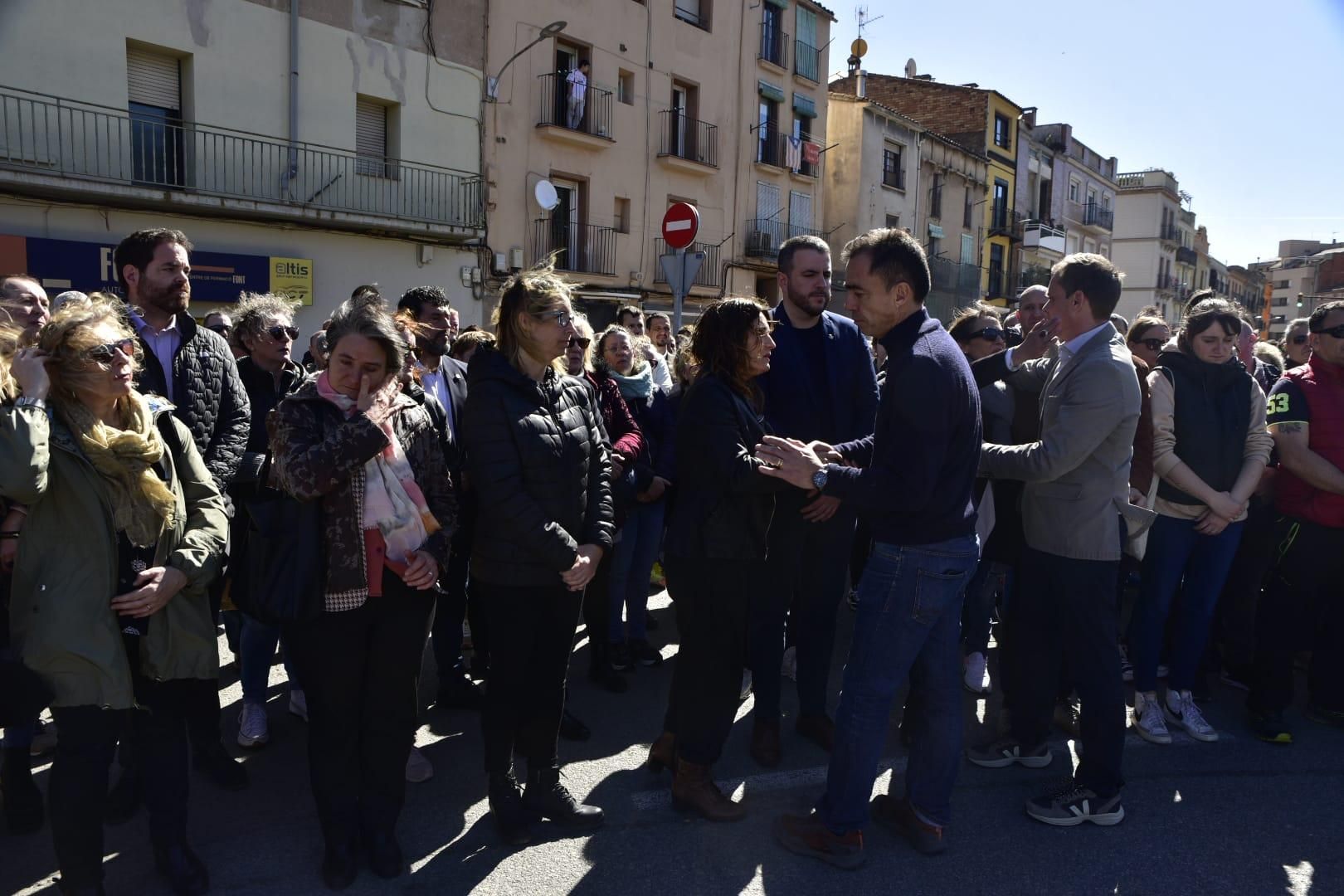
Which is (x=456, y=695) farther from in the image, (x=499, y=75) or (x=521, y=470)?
(x=499, y=75)

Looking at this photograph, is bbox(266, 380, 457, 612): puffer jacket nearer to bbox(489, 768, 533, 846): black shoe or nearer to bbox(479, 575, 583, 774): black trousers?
bbox(479, 575, 583, 774): black trousers

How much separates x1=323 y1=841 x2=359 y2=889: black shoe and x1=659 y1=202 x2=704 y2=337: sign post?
667 cm

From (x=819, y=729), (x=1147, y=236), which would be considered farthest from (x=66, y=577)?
(x=1147, y=236)

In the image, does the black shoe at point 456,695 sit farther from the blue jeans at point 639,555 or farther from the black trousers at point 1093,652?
the black trousers at point 1093,652

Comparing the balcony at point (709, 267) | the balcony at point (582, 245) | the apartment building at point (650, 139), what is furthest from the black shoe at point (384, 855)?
the balcony at point (709, 267)

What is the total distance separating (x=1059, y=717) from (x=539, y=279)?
3.33m

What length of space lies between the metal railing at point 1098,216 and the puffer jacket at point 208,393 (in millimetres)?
47653

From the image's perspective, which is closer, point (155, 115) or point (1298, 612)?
point (1298, 612)

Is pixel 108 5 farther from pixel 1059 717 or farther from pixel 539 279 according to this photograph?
pixel 1059 717

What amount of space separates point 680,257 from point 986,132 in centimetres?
2986

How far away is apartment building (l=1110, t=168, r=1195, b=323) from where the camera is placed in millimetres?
52594

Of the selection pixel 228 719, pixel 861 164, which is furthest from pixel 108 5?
pixel 861 164

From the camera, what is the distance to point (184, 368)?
3.69m

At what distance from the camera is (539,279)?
3.19 m
